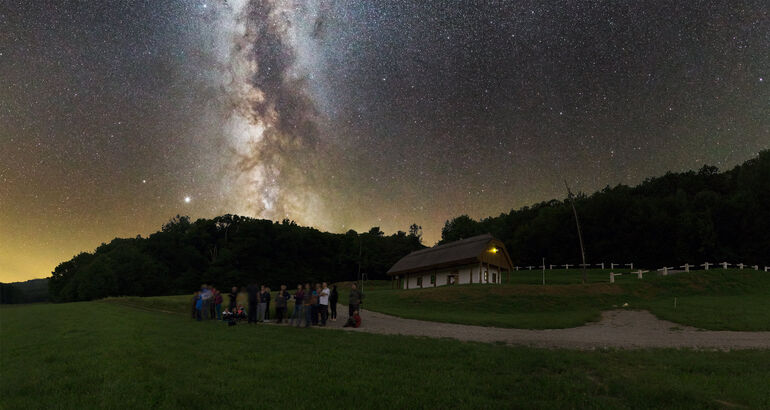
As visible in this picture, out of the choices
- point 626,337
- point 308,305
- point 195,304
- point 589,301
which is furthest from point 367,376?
point 589,301

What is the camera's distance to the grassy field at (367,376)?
7457mm

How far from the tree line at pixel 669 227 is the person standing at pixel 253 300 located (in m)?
74.1

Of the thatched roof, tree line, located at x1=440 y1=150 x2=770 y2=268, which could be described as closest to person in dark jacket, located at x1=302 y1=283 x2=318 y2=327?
the thatched roof

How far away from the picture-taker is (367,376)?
9.02 metres

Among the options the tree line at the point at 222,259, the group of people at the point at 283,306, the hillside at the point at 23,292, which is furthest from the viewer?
the hillside at the point at 23,292

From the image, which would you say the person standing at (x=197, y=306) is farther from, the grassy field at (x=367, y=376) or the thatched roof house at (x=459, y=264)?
the thatched roof house at (x=459, y=264)

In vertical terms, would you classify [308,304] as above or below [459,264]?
below

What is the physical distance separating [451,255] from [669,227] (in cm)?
4575

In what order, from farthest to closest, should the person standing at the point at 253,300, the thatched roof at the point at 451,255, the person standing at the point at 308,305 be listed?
the thatched roof at the point at 451,255 → the person standing at the point at 253,300 → the person standing at the point at 308,305

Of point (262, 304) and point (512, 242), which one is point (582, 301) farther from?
point (512, 242)

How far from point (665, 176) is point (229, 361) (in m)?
116

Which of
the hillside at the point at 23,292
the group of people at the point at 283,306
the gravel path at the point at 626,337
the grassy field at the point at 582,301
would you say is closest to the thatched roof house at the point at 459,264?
the grassy field at the point at 582,301

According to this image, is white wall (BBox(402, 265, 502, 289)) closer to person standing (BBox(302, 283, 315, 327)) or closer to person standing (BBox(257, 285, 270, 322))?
person standing (BBox(257, 285, 270, 322))

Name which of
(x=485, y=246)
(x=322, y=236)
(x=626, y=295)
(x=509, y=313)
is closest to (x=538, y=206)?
(x=322, y=236)
